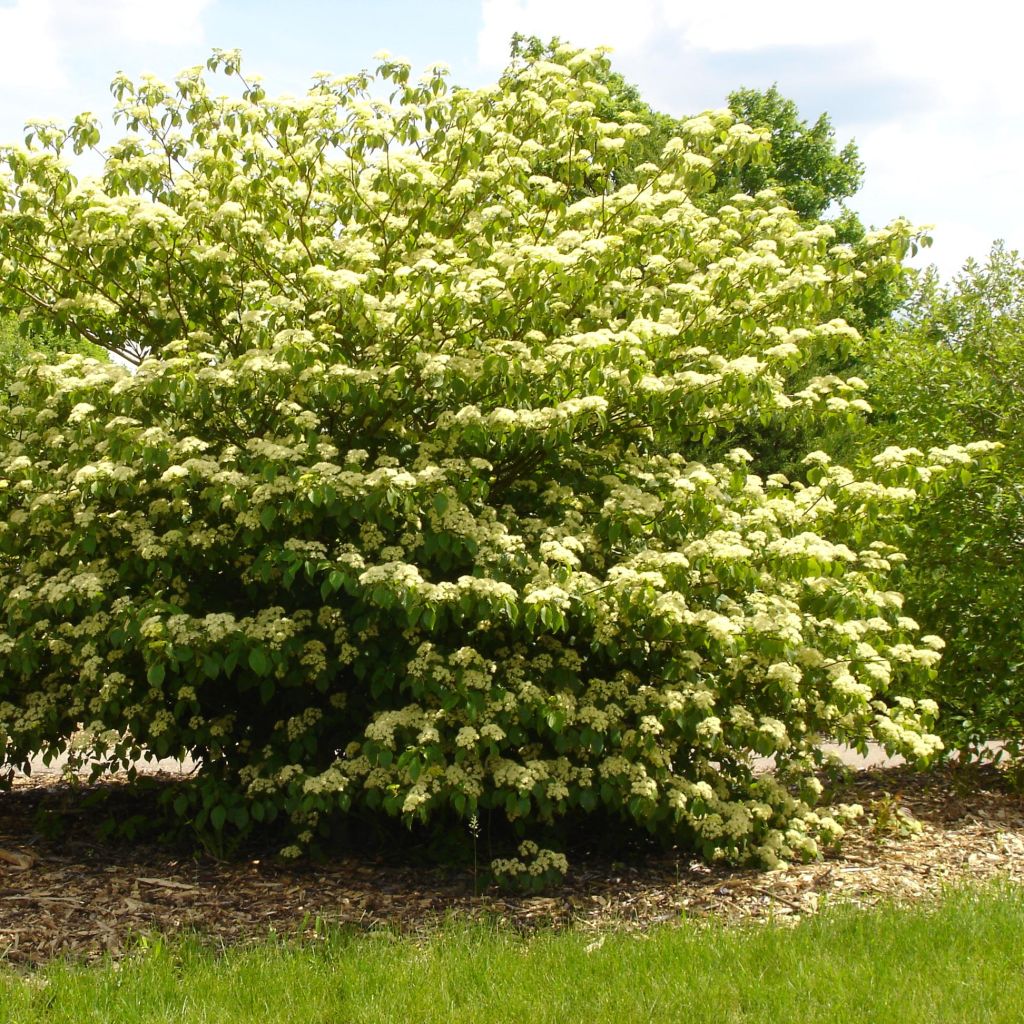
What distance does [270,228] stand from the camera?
5.75 metres

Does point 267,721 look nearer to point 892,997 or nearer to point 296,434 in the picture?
point 296,434

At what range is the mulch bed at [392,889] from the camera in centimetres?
466

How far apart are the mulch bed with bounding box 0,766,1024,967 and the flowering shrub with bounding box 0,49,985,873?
0.84 feet

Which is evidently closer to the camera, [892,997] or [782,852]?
[892,997]

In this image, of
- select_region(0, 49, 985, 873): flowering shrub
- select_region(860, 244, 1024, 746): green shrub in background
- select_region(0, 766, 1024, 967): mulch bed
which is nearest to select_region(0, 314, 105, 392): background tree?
select_region(0, 49, 985, 873): flowering shrub

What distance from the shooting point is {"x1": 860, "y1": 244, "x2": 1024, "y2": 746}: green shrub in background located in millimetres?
7000

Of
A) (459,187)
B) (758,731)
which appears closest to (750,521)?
(758,731)

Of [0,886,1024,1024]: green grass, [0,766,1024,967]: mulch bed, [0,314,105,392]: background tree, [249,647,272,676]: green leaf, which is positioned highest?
[0,314,105,392]: background tree

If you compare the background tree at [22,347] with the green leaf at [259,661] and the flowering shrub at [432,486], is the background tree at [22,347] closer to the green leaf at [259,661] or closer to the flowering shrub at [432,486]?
the flowering shrub at [432,486]

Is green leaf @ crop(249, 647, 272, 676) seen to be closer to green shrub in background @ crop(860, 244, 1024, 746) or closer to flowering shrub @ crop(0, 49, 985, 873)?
flowering shrub @ crop(0, 49, 985, 873)

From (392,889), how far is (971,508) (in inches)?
168

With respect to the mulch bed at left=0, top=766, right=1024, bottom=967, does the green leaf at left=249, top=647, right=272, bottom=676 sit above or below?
above

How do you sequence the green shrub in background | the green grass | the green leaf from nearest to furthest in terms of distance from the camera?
the green grass, the green leaf, the green shrub in background

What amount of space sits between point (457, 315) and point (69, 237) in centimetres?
216
